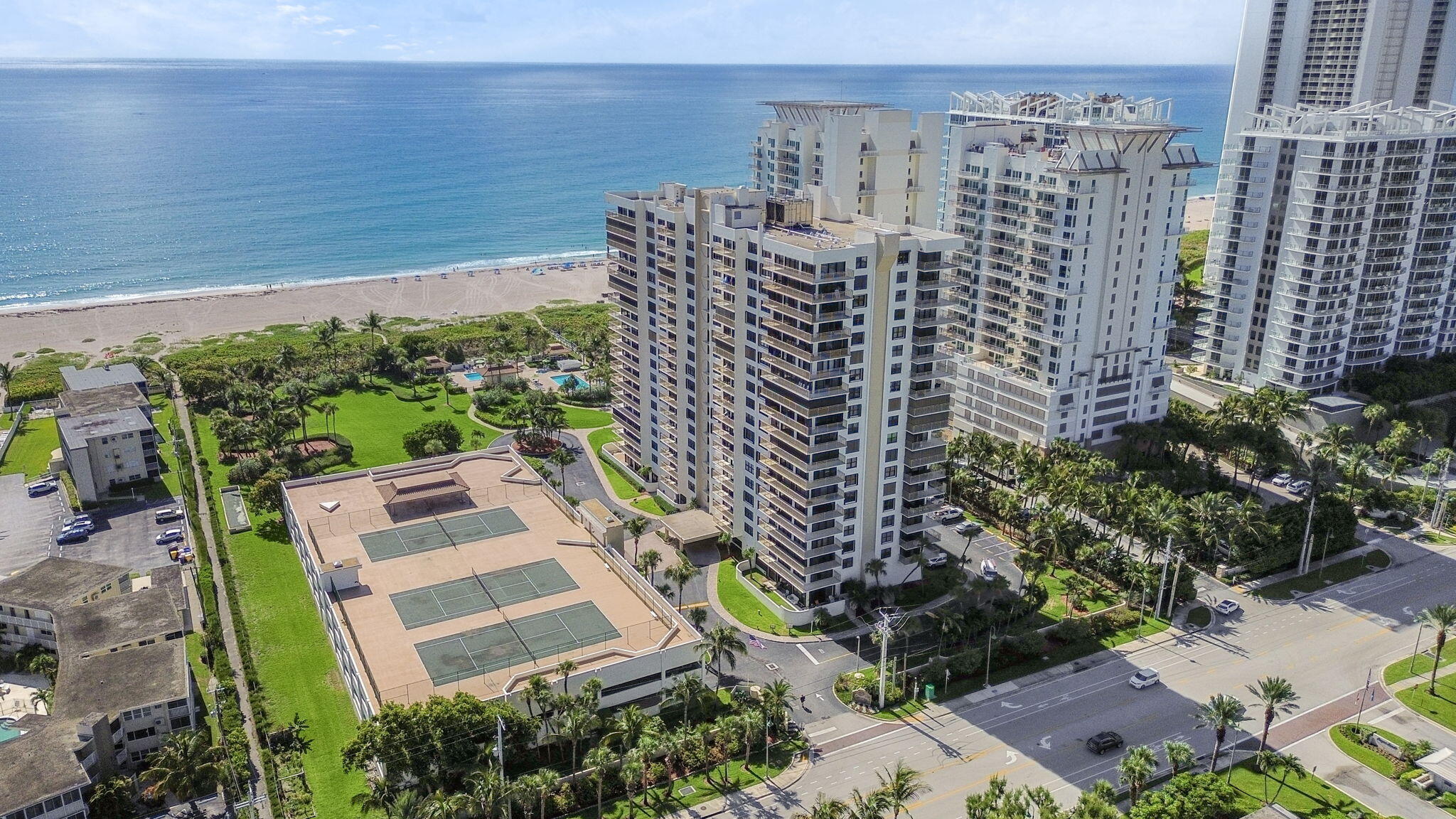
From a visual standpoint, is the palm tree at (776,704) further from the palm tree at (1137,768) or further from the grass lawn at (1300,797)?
the grass lawn at (1300,797)

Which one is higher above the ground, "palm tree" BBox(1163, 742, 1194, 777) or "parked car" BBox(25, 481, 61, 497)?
"palm tree" BBox(1163, 742, 1194, 777)

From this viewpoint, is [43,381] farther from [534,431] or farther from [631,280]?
[631,280]

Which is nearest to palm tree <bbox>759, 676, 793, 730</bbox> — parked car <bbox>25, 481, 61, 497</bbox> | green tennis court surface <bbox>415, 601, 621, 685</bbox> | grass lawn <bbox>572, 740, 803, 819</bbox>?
grass lawn <bbox>572, 740, 803, 819</bbox>

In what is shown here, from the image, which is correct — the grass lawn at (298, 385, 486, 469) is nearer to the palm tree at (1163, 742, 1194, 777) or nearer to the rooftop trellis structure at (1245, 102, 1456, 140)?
A: the palm tree at (1163, 742, 1194, 777)

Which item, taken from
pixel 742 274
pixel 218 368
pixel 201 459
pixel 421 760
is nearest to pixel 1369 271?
pixel 742 274

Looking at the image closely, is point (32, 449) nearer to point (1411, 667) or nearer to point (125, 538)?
point (125, 538)

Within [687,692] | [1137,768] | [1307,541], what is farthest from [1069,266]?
[687,692]
